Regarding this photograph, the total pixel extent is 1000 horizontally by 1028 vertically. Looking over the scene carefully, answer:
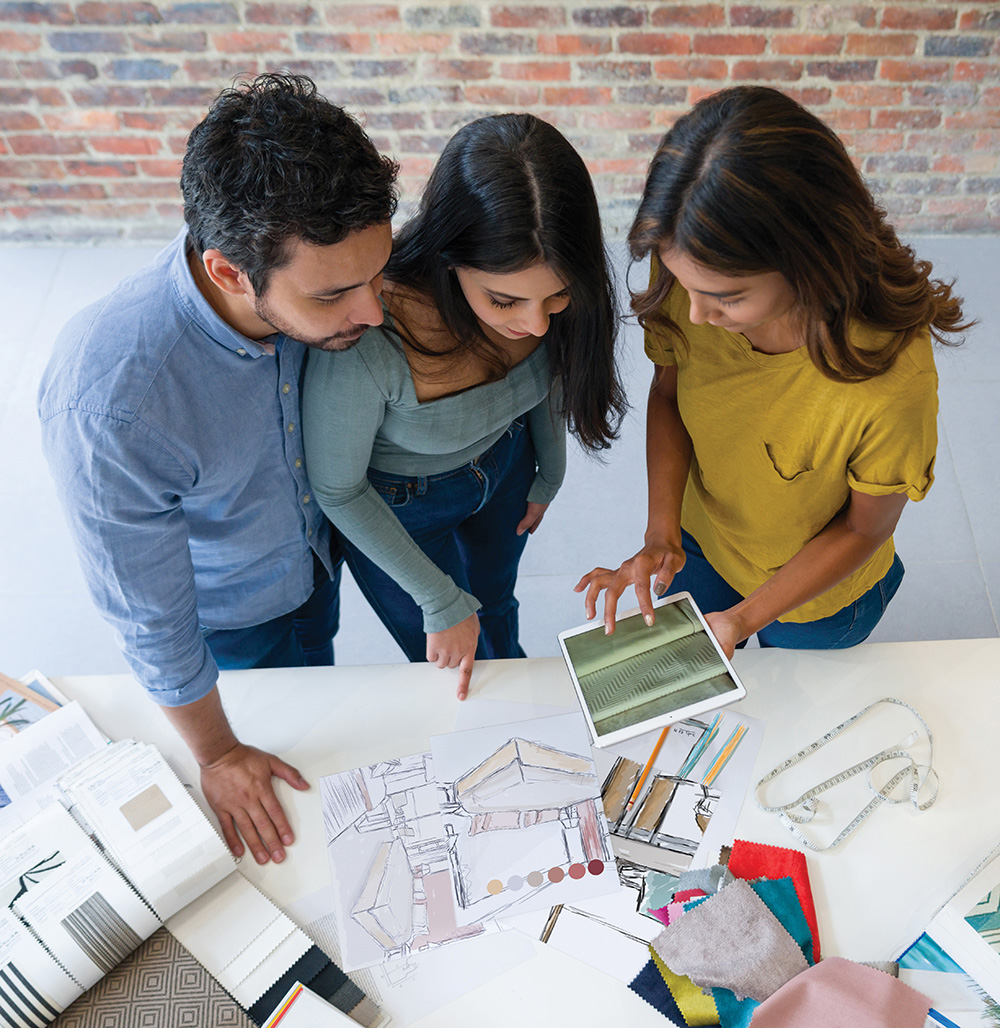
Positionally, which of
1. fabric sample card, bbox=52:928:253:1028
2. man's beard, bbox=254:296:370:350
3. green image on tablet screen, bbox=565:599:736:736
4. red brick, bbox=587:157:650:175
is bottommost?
fabric sample card, bbox=52:928:253:1028

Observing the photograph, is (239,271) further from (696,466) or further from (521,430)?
(696,466)

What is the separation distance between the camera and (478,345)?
1237 millimetres

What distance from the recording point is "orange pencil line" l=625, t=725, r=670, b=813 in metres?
1.21

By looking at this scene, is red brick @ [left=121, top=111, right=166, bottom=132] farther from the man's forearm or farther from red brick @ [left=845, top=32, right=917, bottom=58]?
the man's forearm

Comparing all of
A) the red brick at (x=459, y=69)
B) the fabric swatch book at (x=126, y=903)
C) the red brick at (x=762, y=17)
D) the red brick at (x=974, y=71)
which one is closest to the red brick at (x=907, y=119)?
the red brick at (x=974, y=71)

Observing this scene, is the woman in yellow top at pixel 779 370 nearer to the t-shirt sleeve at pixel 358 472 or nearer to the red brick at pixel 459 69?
the t-shirt sleeve at pixel 358 472

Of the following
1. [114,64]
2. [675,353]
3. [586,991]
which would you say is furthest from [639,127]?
[586,991]

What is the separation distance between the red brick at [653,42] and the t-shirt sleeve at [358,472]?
2055 millimetres

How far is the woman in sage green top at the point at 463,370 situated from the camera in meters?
1.06

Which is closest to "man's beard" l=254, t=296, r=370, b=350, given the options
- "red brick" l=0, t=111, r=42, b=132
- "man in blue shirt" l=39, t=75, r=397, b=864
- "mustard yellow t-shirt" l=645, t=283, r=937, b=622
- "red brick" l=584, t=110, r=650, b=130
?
"man in blue shirt" l=39, t=75, r=397, b=864

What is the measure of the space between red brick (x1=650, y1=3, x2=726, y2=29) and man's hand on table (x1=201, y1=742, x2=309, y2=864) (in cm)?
247

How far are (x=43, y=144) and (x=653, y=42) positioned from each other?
2.05m

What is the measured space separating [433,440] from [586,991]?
A: 2.47ft

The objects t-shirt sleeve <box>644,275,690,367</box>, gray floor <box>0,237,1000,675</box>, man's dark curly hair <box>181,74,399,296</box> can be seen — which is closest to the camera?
man's dark curly hair <box>181,74,399,296</box>
